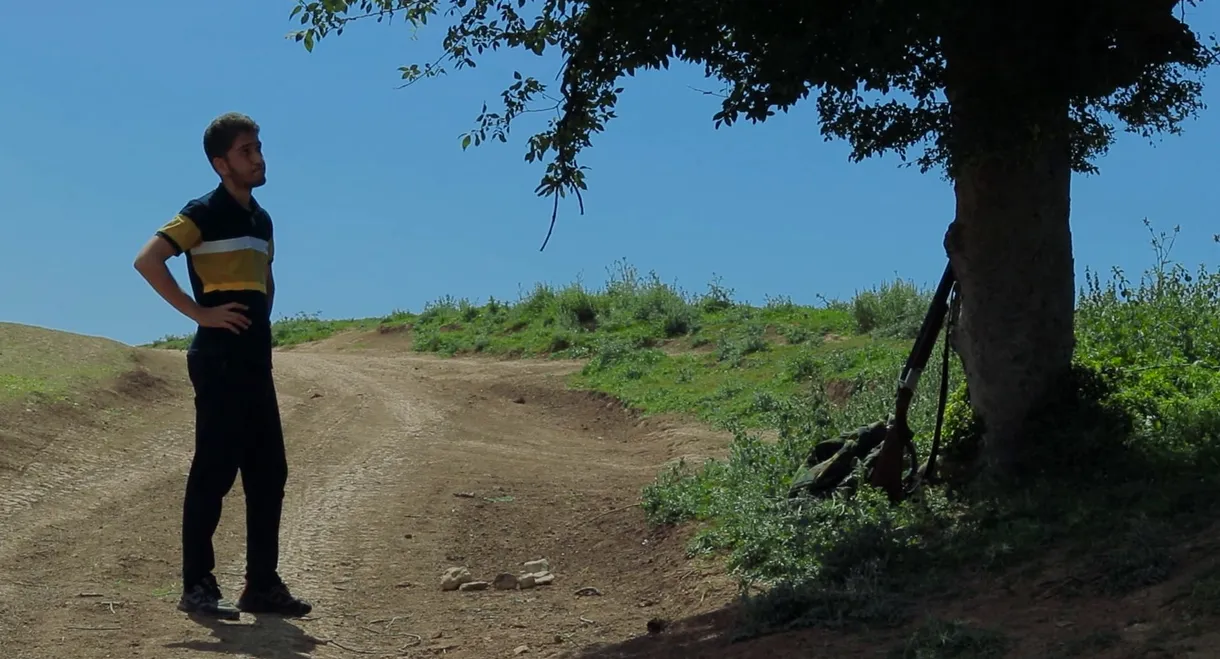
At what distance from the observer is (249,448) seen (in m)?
5.85

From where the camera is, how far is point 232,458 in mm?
5746

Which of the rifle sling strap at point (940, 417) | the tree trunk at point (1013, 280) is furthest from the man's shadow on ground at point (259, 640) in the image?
the tree trunk at point (1013, 280)

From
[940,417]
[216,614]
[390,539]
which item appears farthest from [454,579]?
[940,417]

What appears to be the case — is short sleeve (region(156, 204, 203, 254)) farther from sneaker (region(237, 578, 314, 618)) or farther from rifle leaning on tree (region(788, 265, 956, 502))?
rifle leaning on tree (region(788, 265, 956, 502))

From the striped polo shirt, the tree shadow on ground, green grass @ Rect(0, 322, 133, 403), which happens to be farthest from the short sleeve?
green grass @ Rect(0, 322, 133, 403)

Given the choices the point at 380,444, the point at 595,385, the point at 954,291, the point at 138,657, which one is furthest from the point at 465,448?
the point at 138,657

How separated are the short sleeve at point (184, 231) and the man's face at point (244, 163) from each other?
22cm

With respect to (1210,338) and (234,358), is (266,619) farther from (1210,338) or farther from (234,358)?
(1210,338)

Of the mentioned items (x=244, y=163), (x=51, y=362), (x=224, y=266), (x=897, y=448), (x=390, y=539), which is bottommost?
(x=390, y=539)

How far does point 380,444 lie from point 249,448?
19.9ft

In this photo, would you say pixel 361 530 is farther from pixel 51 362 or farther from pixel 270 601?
pixel 51 362

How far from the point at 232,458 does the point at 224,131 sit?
4.49 ft

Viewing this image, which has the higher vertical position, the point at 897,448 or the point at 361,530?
the point at 897,448

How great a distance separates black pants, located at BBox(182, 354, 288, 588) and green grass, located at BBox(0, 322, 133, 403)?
20.8 ft
